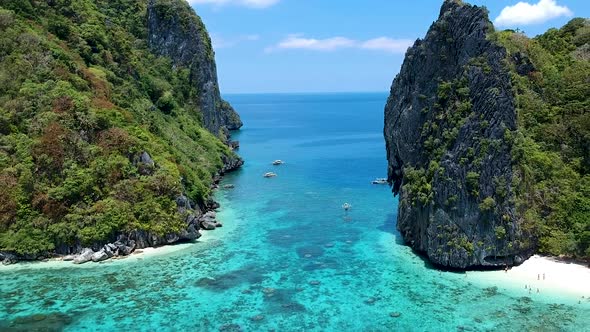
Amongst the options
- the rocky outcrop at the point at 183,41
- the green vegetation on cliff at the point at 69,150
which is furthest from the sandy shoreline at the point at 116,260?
the rocky outcrop at the point at 183,41

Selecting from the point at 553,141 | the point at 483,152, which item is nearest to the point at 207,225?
the point at 483,152

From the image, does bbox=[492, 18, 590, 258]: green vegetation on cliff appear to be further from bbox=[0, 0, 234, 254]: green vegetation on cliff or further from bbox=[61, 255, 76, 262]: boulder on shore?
bbox=[61, 255, 76, 262]: boulder on shore

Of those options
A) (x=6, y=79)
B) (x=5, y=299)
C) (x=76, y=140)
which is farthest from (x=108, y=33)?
(x=5, y=299)

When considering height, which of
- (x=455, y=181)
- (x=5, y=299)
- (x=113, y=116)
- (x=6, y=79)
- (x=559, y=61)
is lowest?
(x=5, y=299)

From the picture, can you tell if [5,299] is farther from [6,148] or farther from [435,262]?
[435,262]

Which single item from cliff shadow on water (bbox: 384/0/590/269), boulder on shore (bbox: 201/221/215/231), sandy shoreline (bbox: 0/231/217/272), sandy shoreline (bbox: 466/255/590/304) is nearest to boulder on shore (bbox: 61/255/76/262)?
sandy shoreline (bbox: 0/231/217/272)

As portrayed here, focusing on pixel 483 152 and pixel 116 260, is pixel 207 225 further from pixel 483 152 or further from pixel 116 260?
pixel 483 152

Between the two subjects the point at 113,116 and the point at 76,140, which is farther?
the point at 113,116
